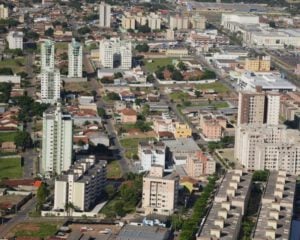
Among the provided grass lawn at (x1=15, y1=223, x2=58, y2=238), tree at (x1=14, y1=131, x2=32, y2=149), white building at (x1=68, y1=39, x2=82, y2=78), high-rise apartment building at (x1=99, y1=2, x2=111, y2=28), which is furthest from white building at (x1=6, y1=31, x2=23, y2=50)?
grass lawn at (x1=15, y1=223, x2=58, y2=238)

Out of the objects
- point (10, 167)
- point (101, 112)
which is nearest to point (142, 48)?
point (101, 112)

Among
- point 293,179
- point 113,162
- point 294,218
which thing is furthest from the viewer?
point 113,162

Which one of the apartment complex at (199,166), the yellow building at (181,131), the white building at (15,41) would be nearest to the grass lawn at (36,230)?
the apartment complex at (199,166)

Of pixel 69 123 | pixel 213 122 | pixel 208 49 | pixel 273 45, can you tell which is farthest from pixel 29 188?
pixel 273 45

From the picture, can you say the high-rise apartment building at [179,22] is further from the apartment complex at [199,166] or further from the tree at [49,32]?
the apartment complex at [199,166]

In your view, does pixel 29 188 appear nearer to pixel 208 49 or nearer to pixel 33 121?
pixel 33 121

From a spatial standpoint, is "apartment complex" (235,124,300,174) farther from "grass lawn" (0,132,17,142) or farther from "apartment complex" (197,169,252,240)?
"grass lawn" (0,132,17,142)
